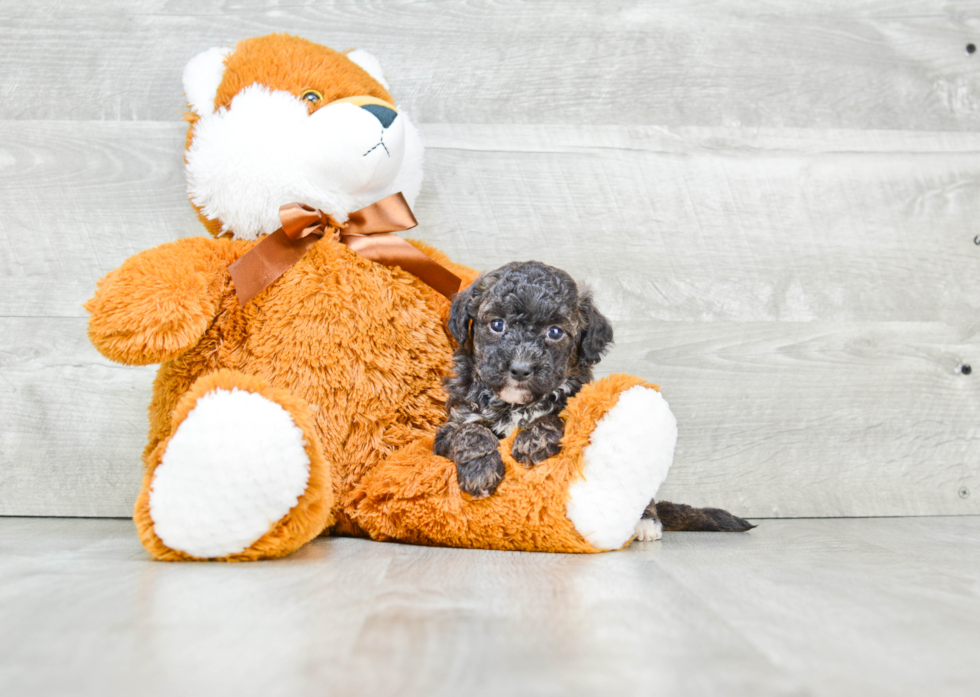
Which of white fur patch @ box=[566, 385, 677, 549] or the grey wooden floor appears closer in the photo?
the grey wooden floor

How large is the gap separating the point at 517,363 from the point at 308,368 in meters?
0.42

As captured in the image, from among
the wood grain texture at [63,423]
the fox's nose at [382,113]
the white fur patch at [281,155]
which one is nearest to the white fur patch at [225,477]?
the white fur patch at [281,155]

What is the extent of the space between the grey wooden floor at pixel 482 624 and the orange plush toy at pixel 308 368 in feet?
0.25

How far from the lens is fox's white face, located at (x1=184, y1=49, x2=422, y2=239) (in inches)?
54.4

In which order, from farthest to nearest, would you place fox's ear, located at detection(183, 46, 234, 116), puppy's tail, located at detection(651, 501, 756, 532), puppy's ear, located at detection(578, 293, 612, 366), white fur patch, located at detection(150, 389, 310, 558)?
puppy's tail, located at detection(651, 501, 756, 532) → fox's ear, located at detection(183, 46, 234, 116) → puppy's ear, located at detection(578, 293, 612, 366) → white fur patch, located at detection(150, 389, 310, 558)

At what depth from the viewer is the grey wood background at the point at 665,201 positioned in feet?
5.81

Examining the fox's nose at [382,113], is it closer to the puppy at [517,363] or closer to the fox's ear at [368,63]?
the fox's ear at [368,63]

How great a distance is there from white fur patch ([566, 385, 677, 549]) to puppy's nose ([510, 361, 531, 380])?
154mm

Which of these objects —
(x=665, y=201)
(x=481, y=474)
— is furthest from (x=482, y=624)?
(x=665, y=201)

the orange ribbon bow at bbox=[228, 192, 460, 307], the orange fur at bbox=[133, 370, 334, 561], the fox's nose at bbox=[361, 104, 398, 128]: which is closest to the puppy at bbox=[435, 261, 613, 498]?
the orange ribbon bow at bbox=[228, 192, 460, 307]

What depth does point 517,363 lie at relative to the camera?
1221 mm

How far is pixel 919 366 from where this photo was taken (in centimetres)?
192

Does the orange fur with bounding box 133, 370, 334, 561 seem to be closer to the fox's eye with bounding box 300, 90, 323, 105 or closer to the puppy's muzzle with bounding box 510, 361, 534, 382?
the puppy's muzzle with bounding box 510, 361, 534, 382

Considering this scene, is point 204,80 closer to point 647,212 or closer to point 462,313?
point 462,313
